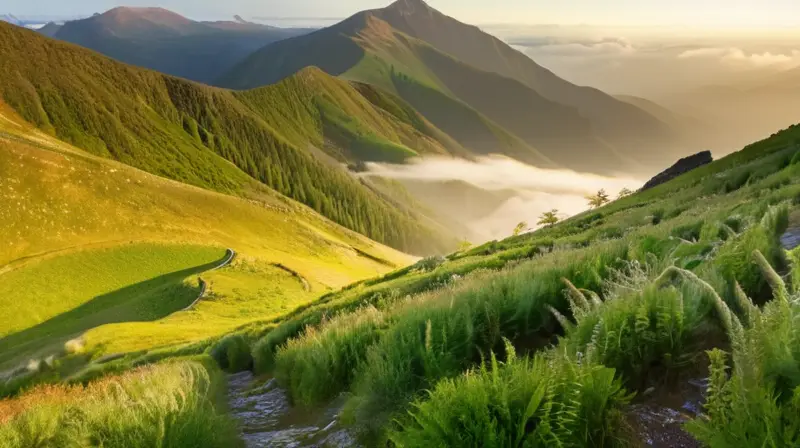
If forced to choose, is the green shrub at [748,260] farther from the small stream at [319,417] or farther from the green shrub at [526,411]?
the green shrub at [526,411]

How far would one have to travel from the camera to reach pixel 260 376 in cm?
1030

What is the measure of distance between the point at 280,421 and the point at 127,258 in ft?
288

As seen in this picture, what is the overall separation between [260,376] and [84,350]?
111 ft

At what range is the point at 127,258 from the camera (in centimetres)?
8444

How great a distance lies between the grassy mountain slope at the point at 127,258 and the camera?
54406 mm

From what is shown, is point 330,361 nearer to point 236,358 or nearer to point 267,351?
point 267,351

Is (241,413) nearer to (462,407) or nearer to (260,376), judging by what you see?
(260,376)

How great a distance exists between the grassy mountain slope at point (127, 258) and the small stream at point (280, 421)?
1288 inches

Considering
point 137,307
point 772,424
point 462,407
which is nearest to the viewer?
point 772,424

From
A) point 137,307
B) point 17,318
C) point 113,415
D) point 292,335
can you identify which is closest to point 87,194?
point 17,318

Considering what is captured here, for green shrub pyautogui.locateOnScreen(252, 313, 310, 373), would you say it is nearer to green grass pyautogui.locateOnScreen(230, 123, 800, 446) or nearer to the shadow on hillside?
green grass pyautogui.locateOnScreen(230, 123, 800, 446)

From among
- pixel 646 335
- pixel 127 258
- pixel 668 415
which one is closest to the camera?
pixel 668 415

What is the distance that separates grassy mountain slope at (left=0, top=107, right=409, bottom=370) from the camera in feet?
178

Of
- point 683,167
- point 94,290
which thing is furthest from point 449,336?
point 94,290
